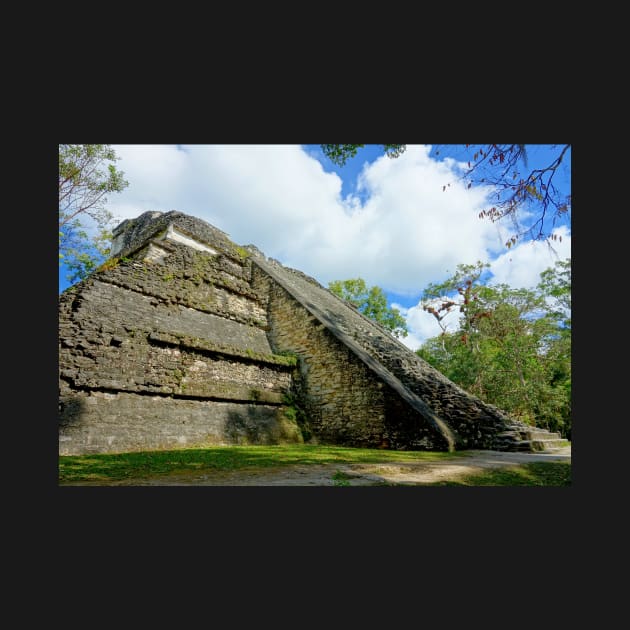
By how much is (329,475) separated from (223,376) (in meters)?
3.87

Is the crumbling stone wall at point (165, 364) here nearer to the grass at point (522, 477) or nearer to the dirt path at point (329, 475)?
the dirt path at point (329, 475)

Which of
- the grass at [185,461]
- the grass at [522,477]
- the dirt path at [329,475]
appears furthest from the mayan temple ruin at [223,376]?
the dirt path at [329,475]

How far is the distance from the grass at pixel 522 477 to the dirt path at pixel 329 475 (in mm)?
148

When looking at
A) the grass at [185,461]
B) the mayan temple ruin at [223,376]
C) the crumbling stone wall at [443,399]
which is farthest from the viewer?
the crumbling stone wall at [443,399]

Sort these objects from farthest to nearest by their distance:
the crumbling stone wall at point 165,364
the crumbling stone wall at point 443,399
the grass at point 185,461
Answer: the crumbling stone wall at point 443,399, the crumbling stone wall at point 165,364, the grass at point 185,461

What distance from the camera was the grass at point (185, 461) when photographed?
11.3ft

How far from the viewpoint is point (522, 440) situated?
21.0ft

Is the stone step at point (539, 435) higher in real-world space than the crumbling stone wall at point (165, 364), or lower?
lower

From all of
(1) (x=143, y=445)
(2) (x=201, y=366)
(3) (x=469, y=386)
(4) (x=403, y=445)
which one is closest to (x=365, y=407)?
(4) (x=403, y=445)

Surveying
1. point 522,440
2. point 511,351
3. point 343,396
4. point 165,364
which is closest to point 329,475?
point 343,396

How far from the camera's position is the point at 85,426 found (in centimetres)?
473

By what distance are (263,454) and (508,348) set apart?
10.8m

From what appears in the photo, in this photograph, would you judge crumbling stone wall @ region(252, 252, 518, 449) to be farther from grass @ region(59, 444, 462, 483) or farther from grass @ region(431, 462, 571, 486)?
grass @ region(431, 462, 571, 486)

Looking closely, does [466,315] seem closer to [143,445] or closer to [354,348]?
[354,348]
